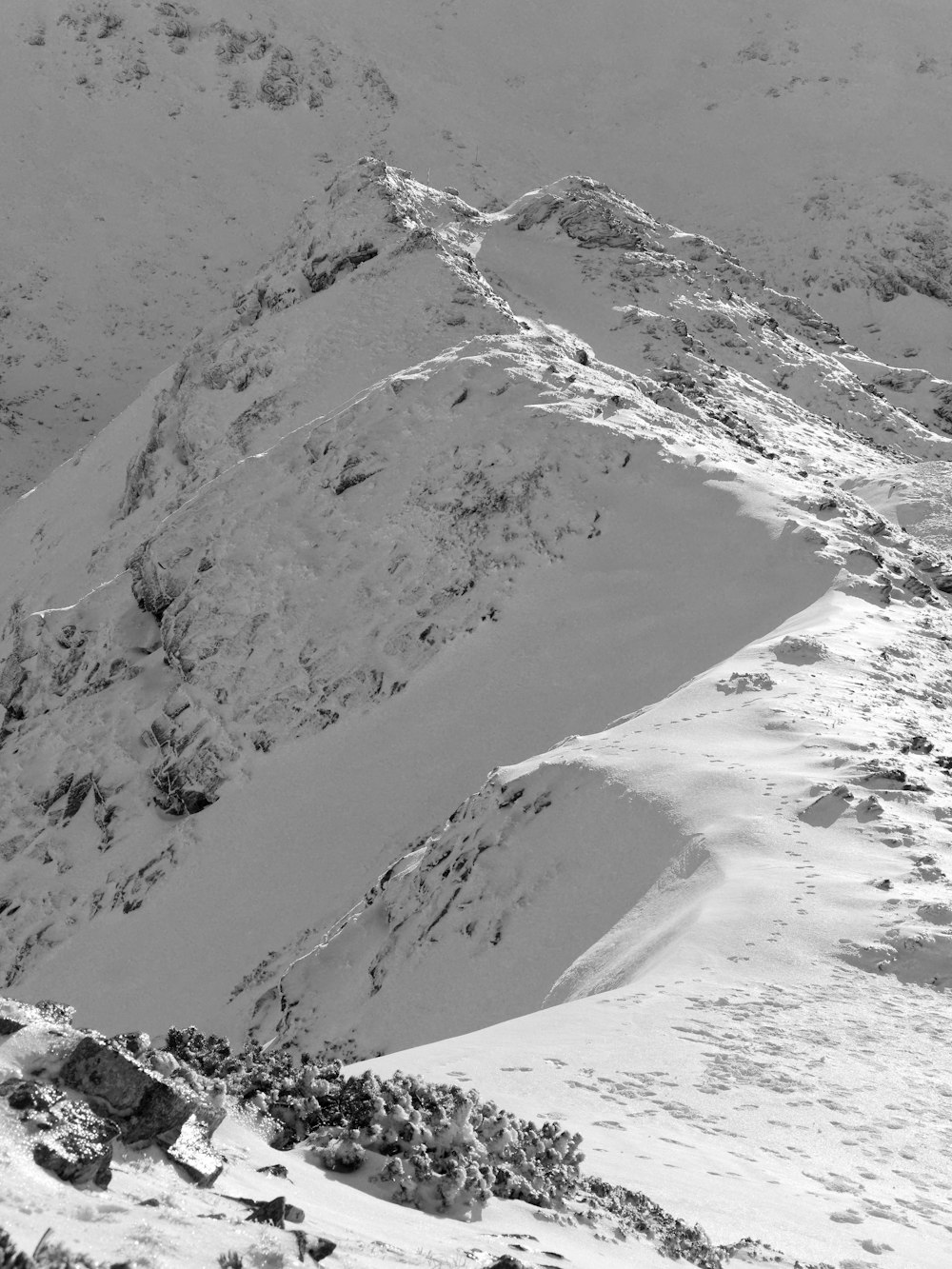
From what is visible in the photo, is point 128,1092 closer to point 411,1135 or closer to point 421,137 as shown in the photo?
point 411,1135

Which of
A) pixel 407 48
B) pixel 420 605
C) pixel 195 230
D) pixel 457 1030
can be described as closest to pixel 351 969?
pixel 457 1030

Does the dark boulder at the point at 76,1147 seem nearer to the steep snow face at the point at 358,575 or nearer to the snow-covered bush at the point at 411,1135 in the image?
the snow-covered bush at the point at 411,1135

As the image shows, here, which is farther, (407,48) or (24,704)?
(407,48)

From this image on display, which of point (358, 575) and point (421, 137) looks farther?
point (421, 137)

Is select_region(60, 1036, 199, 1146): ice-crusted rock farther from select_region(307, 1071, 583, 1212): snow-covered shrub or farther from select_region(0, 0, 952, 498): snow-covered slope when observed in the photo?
select_region(0, 0, 952, 498): snow-covered slope

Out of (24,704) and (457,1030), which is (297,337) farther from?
(457,1030)

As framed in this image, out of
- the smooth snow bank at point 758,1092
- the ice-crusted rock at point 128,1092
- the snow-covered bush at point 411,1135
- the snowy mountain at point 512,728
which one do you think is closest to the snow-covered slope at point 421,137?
the snowy mountain at point 512,728

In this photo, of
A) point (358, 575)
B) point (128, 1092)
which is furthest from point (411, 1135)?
point (358, 575)
